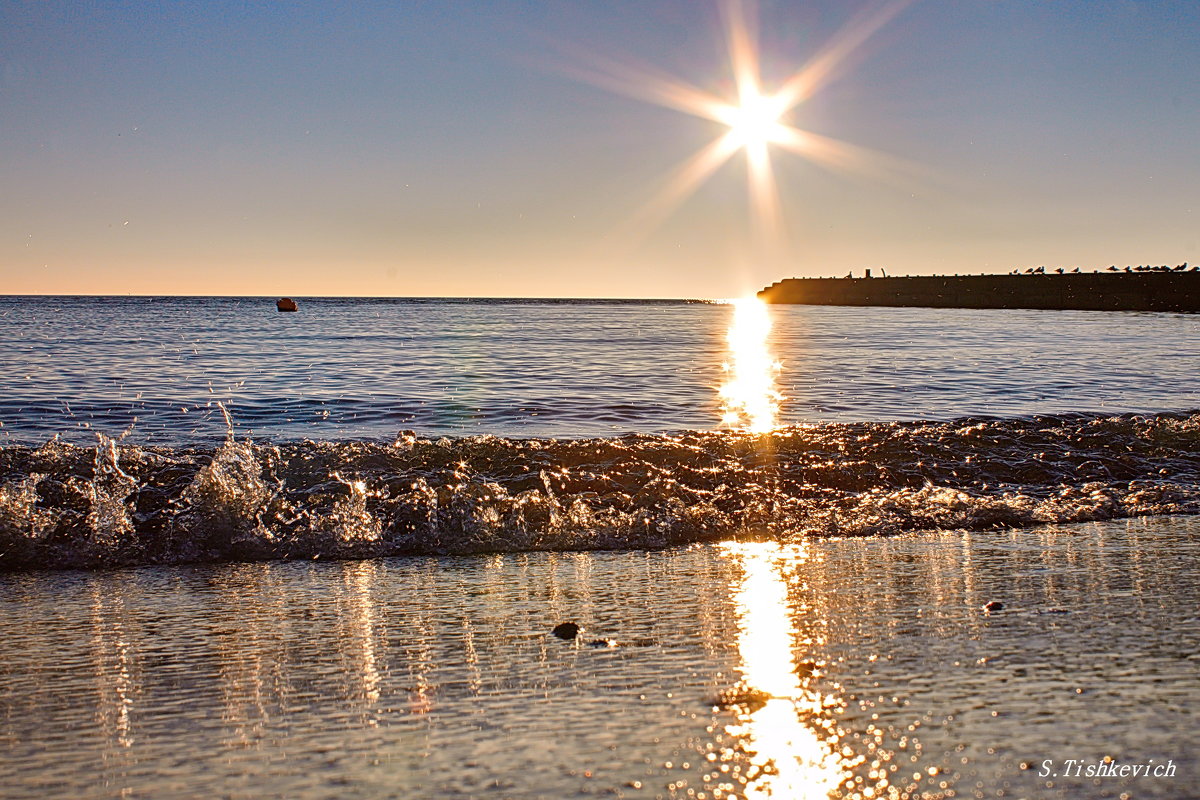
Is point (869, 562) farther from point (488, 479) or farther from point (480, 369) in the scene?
point (480, 369)

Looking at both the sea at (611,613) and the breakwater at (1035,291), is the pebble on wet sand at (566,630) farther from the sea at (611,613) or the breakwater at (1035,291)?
the breakwater at (1035,291)

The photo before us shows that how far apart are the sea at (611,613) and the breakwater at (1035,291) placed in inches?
2542

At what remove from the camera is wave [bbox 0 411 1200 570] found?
17.7 feet

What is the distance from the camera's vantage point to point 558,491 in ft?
22.3

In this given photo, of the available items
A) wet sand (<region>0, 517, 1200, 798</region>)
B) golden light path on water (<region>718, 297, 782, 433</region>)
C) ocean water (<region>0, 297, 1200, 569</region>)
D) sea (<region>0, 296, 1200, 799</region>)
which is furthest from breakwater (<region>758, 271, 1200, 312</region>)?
wet sand (<region>0, 517, 1200, 798</region>)

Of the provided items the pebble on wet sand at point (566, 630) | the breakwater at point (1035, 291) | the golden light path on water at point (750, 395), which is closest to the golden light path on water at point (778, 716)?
the pebble on wet sand at point (566, 630)

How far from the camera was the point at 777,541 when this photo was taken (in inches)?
209

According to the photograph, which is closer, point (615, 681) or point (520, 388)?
point (615, 681)

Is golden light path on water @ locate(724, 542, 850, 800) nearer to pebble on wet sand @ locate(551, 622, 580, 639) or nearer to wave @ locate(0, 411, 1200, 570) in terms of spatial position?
pebble on wet sand @ locate(551, 622, 580, 639)

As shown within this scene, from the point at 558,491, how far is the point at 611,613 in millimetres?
3076

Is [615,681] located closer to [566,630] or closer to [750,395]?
[566,630]

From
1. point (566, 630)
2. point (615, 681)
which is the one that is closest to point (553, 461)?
point (566, 630)

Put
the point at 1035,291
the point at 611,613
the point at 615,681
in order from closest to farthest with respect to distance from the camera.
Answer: the point at 615,681 → the point at 611,613 → the point at 1035,291

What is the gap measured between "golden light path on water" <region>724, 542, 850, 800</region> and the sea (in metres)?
0.01
